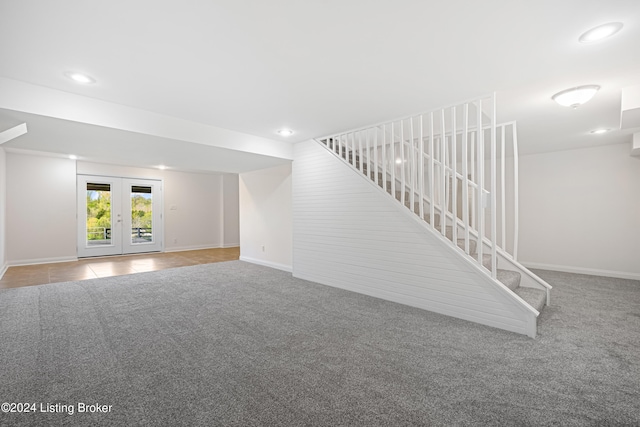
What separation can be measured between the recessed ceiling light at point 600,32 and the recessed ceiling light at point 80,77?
406 cm

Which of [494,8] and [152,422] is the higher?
[494,8]

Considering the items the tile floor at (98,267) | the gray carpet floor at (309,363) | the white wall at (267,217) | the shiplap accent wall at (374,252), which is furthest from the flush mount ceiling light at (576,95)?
the tile floor at (98,267)

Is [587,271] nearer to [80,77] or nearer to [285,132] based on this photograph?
[285,132]

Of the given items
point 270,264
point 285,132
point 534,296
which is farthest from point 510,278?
point 270,264

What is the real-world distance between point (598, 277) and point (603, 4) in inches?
207

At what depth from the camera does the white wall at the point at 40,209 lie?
20.4ft

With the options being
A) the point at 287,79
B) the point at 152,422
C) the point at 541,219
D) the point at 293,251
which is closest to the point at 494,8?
the point at 287,79

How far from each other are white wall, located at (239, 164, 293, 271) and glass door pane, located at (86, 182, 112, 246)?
12.3 feet

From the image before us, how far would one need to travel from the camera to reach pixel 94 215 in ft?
24.4

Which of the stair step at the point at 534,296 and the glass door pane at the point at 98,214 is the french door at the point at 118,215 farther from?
the stair step at the point at 534,296

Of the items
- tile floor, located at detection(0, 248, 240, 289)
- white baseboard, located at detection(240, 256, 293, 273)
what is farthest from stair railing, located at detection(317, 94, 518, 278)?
tile floor, located at detection(0, 248, 240, 289)

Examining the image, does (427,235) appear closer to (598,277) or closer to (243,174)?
(598,277)

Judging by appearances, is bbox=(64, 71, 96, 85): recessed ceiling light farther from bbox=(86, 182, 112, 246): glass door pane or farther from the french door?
bbox=(86, 182, 112, 246): glass door pane

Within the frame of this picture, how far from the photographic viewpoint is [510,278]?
3453 millimetres
